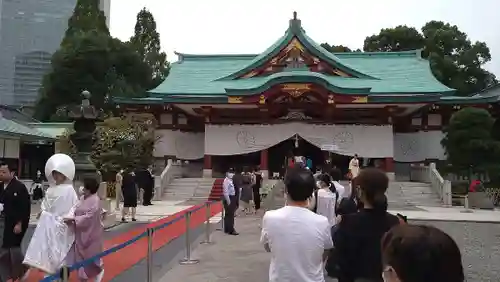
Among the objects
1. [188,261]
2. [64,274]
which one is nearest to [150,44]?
[188,261]

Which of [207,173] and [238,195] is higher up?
[207,173]

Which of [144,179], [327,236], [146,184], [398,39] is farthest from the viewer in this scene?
[398,39]

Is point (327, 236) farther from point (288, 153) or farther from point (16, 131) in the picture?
point (288, 153)

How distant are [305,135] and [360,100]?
338 cm

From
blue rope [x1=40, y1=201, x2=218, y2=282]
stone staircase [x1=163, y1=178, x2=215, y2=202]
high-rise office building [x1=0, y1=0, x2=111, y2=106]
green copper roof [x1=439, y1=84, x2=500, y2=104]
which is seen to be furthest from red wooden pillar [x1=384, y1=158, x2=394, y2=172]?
high-rise office building [x1=0, y1=0, x2=111, y2=106]

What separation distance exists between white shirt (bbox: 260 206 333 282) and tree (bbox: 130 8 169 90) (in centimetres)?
4572

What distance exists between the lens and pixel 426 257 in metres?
1.67

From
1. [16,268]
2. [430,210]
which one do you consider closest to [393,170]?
[430,210]

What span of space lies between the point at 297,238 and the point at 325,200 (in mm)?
4131

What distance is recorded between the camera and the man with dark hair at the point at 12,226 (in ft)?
18.7

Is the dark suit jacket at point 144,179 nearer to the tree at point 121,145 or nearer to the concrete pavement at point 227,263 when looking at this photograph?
the tree at point 121,145

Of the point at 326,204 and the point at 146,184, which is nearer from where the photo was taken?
the point at 326,204

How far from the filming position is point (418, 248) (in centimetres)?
168

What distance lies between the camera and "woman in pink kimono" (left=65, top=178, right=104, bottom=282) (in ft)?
18.1
